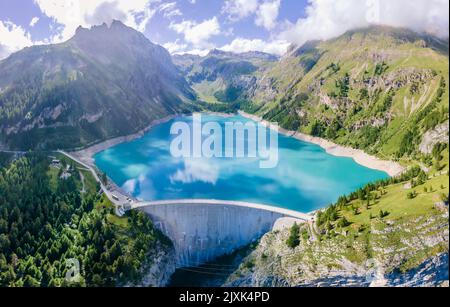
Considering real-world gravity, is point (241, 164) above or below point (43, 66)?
below

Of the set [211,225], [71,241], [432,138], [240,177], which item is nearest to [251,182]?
[240,177]

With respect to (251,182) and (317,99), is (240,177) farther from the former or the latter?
(317,99)

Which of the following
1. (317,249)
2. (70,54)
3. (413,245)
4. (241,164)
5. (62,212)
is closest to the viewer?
(413,245)

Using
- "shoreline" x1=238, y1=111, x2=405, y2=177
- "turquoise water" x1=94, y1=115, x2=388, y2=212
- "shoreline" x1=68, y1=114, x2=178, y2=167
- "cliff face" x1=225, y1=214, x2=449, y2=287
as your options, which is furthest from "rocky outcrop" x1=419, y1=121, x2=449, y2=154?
"shoreline" x1=68, y1=114, x2=178, y2=167

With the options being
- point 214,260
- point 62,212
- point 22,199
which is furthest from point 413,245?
point 22,199

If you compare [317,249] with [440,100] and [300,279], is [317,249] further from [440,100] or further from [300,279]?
[440,100]

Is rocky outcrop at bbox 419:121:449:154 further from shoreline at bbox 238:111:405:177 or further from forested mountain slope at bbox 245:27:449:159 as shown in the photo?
shoreline at bbox 238:111:405:177
